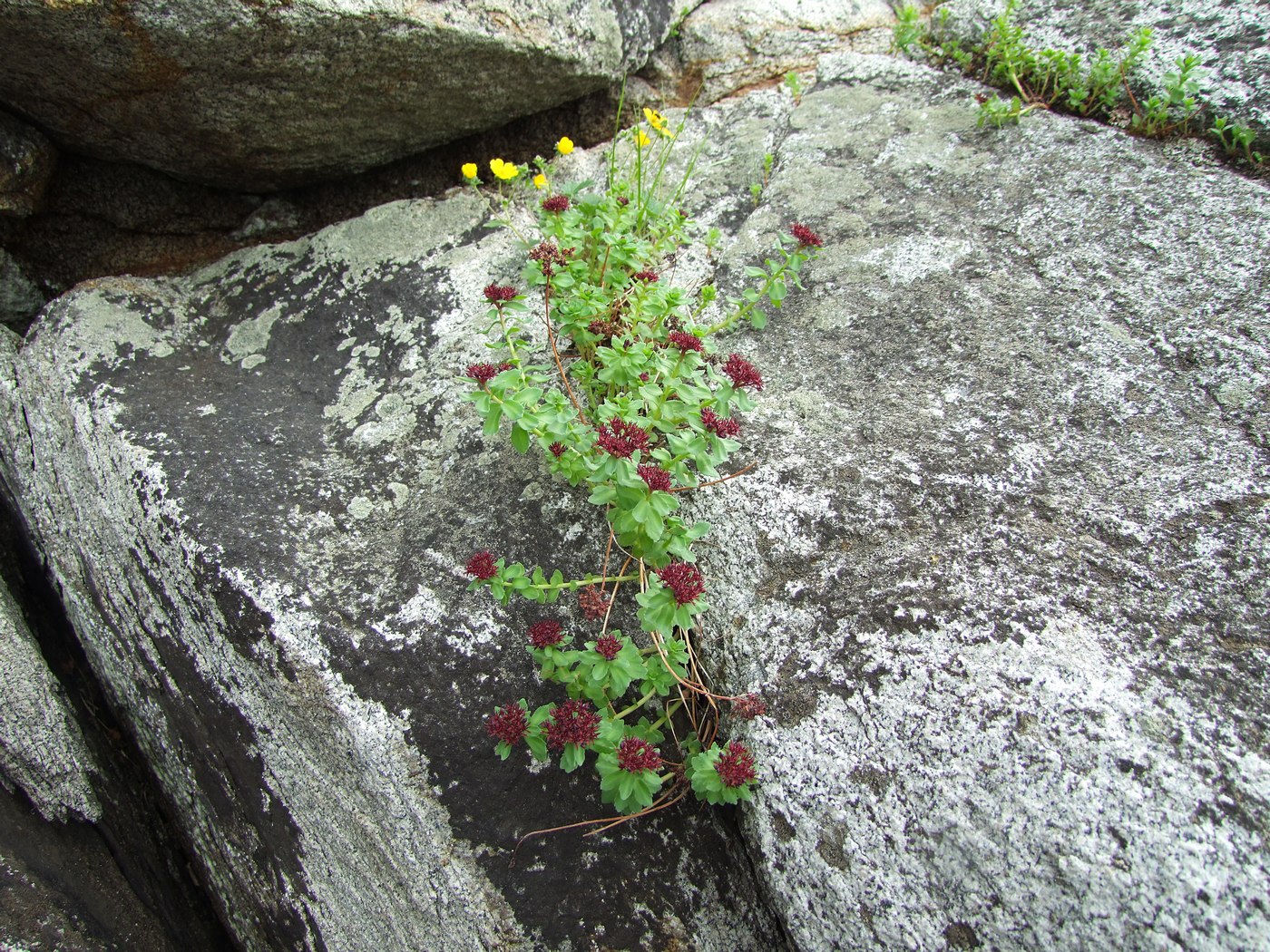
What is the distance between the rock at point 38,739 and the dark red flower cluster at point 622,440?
209 centimetres

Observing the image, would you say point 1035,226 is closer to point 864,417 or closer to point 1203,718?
point 864,417

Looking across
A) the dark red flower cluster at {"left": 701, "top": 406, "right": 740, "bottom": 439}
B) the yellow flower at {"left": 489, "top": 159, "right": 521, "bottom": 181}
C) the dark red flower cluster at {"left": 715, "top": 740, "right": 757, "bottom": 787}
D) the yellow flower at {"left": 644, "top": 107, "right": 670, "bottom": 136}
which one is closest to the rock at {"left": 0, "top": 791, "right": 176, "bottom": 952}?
the dark red flower cluster at {"left": 715, "top": 740, "right": 757, "bottom": 787}

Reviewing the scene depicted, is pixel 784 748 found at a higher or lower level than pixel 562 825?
higher

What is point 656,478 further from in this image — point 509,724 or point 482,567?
point 509,724

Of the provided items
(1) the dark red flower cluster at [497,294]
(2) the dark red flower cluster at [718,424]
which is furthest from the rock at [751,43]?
(2) the dark red flower cluster at [718,424]

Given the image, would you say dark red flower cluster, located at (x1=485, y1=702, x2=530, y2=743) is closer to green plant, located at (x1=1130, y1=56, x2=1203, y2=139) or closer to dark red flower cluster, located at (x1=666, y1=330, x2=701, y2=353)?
dark red flower cluster, located at (x1=666, y1=330, x2=701, y2=353)

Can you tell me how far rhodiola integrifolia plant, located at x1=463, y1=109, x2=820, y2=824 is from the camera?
6.22 ft

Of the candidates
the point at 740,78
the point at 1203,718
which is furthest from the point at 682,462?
the point at 740,78

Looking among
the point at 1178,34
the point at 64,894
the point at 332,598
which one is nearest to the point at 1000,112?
the point at 1178,34

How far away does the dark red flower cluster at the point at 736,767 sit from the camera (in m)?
1.80

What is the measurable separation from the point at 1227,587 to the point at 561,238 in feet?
7.24

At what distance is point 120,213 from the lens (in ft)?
10.9

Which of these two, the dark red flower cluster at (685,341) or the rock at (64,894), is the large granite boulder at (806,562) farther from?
the dark red flower cluster at (685,341)

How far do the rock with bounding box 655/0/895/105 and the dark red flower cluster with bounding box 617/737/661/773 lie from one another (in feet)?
10.2
